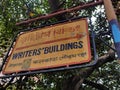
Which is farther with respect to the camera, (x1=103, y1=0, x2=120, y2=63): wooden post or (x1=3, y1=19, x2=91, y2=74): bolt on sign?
(x1=3, y1=19, x2=91, y2=74): bolt on sign

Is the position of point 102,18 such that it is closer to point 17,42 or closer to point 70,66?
point 17,42

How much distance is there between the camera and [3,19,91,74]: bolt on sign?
303cm

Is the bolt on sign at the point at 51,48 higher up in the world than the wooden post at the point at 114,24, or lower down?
lower down

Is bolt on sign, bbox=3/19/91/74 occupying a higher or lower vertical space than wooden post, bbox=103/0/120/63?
lower

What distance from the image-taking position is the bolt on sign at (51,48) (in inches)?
119

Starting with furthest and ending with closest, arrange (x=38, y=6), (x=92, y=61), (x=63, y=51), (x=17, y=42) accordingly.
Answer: (x=38, y=6)
(x=17, y=42)
(x=63, y=51)
(x=92, y=61)

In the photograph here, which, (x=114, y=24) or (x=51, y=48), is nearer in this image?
(x=114, y=24)

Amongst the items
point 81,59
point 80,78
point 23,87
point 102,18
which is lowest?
point 23,87

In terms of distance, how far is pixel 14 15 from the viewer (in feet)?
26.6

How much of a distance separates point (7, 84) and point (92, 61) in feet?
18.4

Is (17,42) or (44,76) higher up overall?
(17,42)

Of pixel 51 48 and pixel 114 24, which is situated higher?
pixel 114 24

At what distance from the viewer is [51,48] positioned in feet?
10.8

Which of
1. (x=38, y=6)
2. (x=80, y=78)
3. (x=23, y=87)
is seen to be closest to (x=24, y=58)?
(x=80, y=78)
